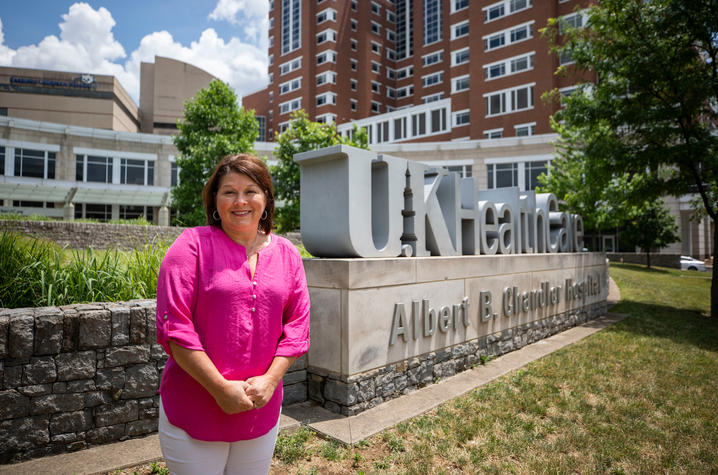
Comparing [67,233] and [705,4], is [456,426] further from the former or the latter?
[67,233]

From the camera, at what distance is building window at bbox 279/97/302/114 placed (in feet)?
178

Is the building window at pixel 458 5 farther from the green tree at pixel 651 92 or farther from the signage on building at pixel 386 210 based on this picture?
the signage on building at pixel 386 210

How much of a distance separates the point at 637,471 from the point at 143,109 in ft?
247

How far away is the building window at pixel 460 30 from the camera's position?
43750mm

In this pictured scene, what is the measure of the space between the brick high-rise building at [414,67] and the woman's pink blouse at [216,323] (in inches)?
1523

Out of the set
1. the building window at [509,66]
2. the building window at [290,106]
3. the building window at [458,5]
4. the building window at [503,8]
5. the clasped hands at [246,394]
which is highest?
the building window at [458,5]

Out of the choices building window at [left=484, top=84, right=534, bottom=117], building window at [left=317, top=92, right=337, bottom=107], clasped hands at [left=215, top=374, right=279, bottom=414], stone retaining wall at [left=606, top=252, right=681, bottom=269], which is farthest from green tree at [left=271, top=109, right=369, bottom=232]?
building window at [left=317, top=92, right=337, bottom=107]

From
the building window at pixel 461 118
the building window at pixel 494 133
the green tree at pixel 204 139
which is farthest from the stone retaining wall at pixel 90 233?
the building window at pixel 461 118

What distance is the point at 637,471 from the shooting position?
350 centimetres

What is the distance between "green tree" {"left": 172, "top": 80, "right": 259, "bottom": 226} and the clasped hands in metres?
20.8

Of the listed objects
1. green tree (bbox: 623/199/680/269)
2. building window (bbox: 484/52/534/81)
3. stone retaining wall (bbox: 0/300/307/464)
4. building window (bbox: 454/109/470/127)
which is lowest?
stone retaining wall (bbox: 0/300/307/464)

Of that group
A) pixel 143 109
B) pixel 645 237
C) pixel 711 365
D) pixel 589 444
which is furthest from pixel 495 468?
pixel 143 109

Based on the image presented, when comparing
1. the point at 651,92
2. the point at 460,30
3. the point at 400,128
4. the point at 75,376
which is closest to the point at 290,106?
the point at 400,128

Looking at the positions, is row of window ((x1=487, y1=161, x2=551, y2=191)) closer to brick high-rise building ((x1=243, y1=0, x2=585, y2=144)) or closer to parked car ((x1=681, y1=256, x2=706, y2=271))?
brick high-rise building ((x1=243, y1=0, x2=585, y2=144))
